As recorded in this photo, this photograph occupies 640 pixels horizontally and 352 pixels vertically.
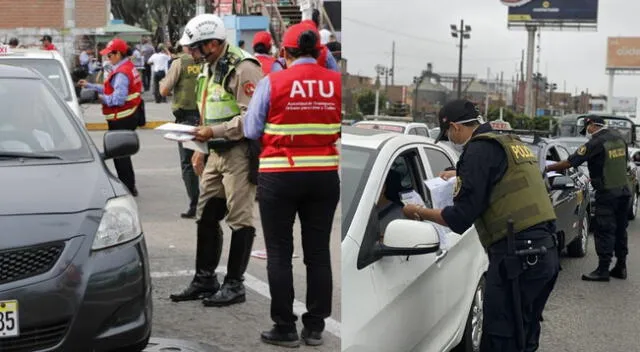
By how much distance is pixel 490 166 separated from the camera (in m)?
2.74

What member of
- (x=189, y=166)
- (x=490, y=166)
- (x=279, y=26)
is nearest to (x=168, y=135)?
(x=279, y=26)

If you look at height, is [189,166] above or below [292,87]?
below

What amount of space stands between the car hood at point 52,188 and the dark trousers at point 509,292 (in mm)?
1455

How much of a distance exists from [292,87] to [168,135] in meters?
0.92

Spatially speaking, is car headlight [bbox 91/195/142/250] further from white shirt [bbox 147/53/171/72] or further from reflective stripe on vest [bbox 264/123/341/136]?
white shirt [bbox 147/53/171/72]

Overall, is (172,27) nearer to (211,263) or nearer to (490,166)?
(211,263)

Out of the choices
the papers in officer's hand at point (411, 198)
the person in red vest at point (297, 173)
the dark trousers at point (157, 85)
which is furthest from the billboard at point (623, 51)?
the dark trousers at point (157, 85)

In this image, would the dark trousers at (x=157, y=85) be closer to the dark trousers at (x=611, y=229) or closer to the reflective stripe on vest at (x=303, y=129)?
the reflective stripe on vest at (x=303, y=129)

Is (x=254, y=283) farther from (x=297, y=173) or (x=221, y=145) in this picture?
(x=297, y=173)

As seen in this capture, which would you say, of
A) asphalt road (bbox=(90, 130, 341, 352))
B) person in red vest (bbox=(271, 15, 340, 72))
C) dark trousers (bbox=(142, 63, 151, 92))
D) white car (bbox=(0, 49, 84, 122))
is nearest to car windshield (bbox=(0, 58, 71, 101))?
white car (bbox=(0, 49, 84, 122))

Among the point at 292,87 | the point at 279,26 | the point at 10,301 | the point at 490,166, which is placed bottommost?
the point at 10,301

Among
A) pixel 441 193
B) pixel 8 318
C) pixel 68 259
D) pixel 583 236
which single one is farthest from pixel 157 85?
pixel 441 193

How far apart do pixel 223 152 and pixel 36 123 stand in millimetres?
910

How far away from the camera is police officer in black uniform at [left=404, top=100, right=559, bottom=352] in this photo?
Answer: 2.61m
